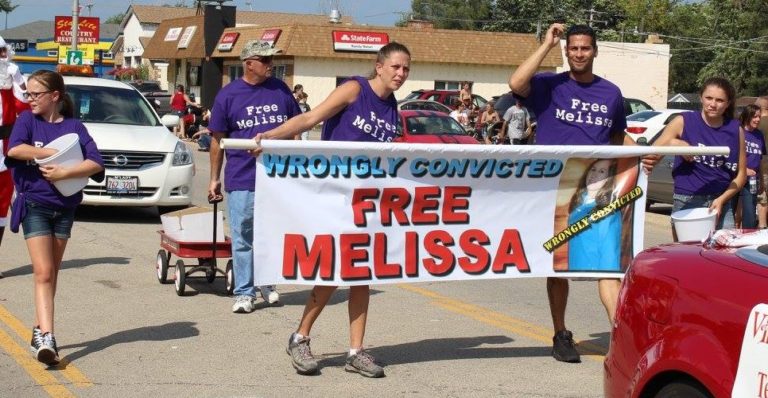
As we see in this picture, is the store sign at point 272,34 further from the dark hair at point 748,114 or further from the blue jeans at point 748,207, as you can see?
the blue jeans at point 748,207

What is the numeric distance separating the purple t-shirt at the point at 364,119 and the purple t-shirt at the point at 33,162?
1550mm

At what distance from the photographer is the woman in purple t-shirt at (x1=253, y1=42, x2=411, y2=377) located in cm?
731

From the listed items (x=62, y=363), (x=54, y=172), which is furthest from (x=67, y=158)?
(x=62, y=363)

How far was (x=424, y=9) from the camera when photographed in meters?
129

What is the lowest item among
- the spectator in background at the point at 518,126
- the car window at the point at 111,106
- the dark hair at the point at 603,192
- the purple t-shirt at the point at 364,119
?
the spectator in background at the point at 518,126

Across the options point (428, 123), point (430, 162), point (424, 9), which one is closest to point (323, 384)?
point (430, 162)

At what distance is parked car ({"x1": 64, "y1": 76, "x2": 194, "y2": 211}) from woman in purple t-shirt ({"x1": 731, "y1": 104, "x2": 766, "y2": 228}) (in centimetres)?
711

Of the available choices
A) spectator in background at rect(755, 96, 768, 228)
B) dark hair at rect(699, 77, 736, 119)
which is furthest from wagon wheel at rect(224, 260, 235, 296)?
spectator in background at rect(755, 96, 768, 228)

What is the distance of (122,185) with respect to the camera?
1527 centimetres

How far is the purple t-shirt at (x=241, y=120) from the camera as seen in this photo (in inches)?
376

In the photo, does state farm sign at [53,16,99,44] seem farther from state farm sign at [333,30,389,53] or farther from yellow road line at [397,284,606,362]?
yellow road line at [397,284,606,362]

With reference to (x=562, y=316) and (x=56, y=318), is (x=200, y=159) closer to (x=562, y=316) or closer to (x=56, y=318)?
(x=56, y=318)

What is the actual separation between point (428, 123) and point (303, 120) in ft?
64.3

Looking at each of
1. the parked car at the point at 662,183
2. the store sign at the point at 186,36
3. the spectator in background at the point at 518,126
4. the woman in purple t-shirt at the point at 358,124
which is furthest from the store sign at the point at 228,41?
the woman in purple t-shirt at the point at 358,124
